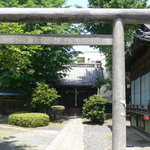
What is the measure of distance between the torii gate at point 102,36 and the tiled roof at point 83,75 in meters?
21.1

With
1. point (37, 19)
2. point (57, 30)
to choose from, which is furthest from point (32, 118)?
point (37, 19)

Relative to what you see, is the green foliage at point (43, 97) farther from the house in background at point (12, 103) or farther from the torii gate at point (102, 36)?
the torii gate at point (102, 36)

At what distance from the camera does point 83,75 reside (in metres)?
31.4

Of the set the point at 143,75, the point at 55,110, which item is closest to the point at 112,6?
the point at 143,75

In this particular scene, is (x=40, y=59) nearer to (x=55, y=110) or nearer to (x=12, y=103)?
(x=55, y=110)

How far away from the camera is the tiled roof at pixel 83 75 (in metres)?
28.1

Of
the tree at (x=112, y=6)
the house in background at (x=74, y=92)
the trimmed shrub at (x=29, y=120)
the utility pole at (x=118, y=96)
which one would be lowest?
the trimmed shrub at (x=29, y=120)

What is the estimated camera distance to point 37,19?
4.78m

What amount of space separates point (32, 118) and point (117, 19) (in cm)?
1477

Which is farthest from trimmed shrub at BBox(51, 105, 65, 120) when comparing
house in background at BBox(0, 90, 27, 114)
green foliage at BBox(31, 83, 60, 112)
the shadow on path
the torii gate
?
the torii gate

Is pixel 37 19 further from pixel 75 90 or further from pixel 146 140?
pixel 75 90

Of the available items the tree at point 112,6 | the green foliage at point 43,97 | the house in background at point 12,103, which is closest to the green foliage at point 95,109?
the green foliage at point 43,97

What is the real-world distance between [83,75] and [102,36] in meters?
26.6

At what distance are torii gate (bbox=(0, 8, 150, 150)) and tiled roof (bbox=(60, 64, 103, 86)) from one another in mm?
21129
